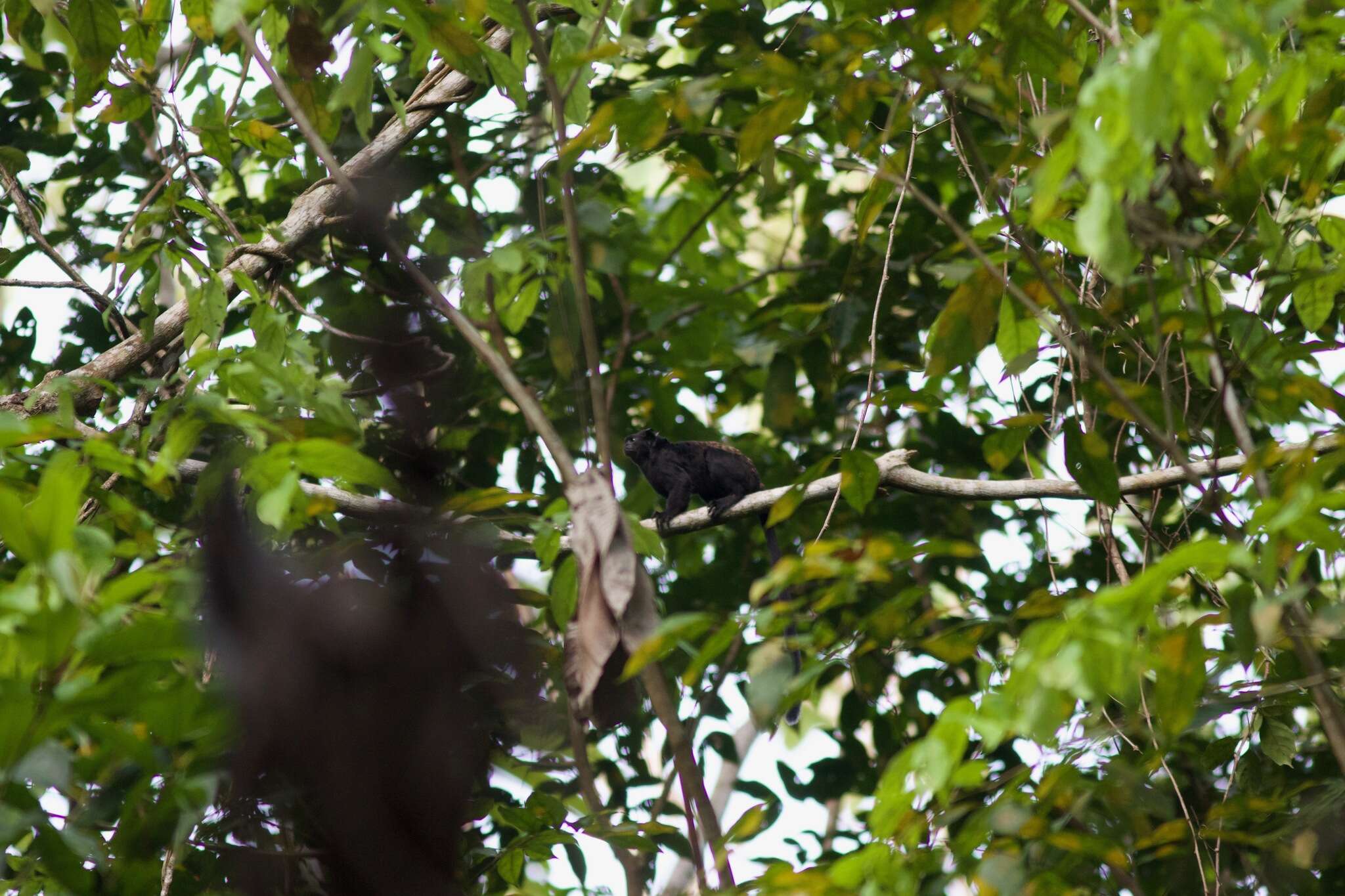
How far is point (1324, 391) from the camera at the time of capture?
231 centimetres

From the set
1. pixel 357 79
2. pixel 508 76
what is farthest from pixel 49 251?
pixel 357 79

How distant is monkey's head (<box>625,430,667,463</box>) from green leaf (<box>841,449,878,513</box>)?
3.12 metres

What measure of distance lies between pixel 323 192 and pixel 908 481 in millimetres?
2055

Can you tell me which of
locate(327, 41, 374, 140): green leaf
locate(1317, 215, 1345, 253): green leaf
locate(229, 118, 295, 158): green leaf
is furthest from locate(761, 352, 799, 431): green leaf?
locate(327, 41, 374, 140): green leaf

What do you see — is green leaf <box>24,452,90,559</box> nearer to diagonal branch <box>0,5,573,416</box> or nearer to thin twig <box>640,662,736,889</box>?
thin twig <box>640,662,736,889</box>

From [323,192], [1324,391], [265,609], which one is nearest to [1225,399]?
[1324,391]

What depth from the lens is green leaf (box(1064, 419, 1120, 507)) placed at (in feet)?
8.22

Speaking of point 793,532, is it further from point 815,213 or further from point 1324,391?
point 1324,391

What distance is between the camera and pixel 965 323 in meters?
2.31

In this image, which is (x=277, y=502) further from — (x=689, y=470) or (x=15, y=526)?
(x=689, y=470)

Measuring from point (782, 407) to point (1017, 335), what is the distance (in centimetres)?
221

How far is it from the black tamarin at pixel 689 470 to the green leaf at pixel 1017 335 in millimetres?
2879

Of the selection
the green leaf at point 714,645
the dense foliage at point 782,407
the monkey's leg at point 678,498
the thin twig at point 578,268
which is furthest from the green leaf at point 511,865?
the monkey's leg at point 678,498

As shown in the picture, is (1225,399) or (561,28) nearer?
(1225,399)
